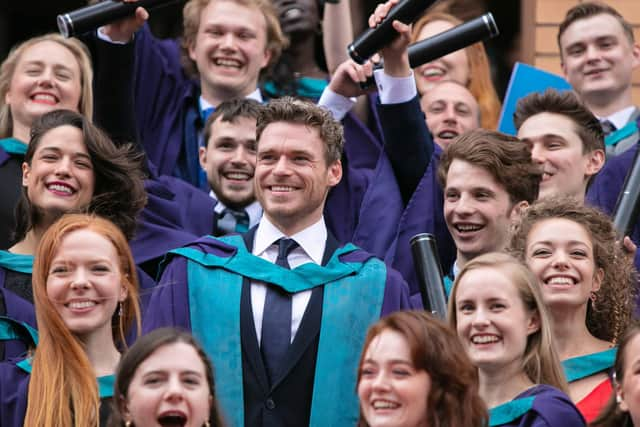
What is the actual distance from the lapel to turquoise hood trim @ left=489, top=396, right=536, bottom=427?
2.94 feet

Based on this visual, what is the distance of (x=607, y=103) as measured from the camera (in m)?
8.98

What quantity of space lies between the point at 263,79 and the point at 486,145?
2.04 meters

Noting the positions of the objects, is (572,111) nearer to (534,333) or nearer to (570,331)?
(570,331)

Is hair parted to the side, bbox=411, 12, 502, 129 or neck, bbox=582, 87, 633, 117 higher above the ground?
hair parted to the side, bbox=411, 12, 502, 129

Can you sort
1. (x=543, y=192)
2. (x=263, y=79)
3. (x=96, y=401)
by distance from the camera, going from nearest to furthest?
(x=96, y=401) < (x=543, y=192) < (x=263, y=79)

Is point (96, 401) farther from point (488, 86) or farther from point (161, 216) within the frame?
point (488, 86)

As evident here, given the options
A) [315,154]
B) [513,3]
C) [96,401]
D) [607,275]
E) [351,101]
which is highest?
[513,3]

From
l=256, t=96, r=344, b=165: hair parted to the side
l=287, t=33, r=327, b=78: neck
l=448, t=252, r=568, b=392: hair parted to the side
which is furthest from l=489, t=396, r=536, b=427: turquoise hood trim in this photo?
l=287, t=33, r=327, b=78: neck

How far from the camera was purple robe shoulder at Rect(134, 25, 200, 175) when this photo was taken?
8992mm

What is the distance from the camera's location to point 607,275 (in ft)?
23.6

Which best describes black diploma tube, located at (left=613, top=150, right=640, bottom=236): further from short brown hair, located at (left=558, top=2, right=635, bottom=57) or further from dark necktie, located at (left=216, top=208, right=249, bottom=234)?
dark necktie, located at (left=216, top=208, right=249, bottom=234)

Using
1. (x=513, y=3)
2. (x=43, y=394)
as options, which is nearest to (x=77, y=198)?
(x=43, y=394)

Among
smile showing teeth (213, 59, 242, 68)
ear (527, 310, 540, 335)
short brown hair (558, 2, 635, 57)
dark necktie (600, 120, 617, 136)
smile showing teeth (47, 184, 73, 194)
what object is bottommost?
ear (527, 310, 540, 335)

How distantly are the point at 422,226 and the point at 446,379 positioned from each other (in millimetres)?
2098
